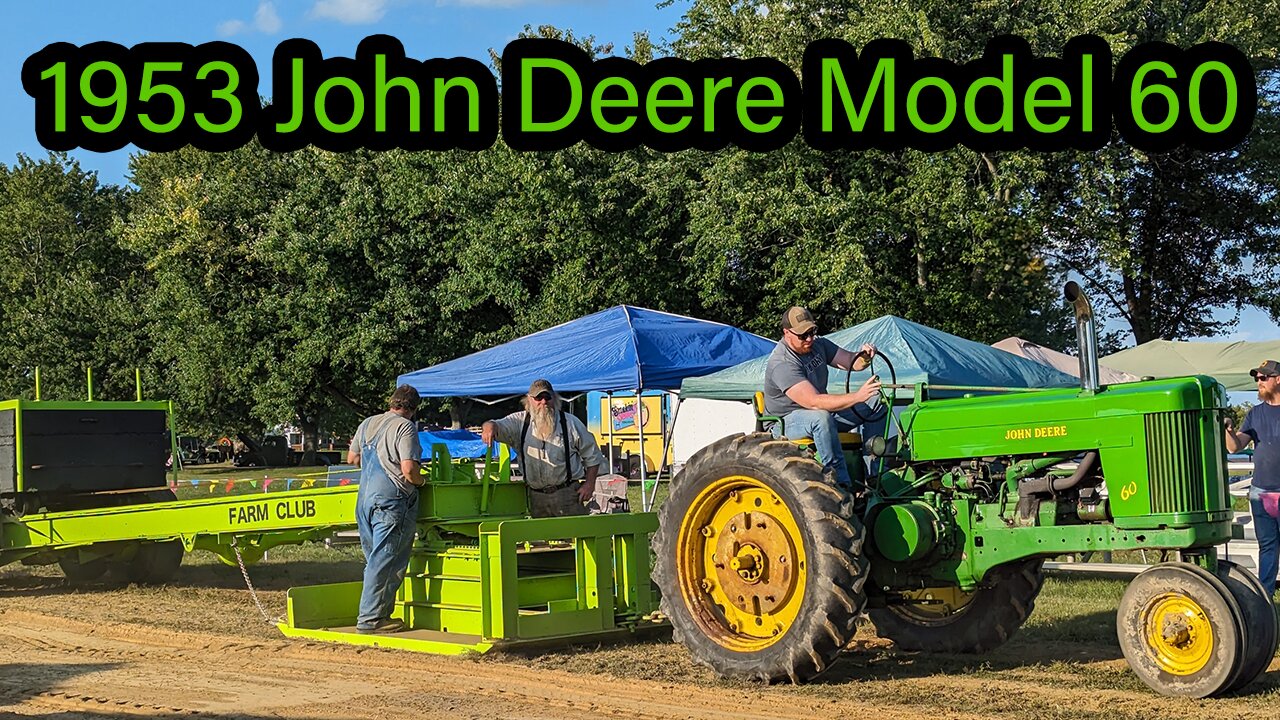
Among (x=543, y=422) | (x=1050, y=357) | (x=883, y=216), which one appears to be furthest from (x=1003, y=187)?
(x=543, y=422)

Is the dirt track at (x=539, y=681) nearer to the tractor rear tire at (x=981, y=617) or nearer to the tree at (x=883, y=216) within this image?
the tractor rear tire at (x=981, y=617)

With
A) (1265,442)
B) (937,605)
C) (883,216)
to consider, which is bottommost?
(937,605)

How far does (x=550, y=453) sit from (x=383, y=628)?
5.30 feet

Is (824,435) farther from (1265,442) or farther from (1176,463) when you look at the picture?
(1265,442)

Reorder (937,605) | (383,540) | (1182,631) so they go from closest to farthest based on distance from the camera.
Answer: (1182,631)
(937,605)
(383,540)

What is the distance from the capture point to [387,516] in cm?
849

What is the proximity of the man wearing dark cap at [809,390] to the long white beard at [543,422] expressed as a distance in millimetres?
2065

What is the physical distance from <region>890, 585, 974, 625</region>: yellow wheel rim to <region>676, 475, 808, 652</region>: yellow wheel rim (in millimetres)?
1046

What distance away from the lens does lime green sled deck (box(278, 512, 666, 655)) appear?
7.82 meters

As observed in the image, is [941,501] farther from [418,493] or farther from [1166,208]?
[1166,208]

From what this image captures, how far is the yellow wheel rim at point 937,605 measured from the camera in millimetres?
7824

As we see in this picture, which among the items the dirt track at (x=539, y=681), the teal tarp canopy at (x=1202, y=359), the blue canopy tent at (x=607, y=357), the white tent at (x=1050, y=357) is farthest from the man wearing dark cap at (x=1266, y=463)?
the teal tarp canopy at (x=1202, y=359)

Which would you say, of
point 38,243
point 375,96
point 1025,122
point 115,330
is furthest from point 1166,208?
point 38,243

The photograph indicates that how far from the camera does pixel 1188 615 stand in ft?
20.2
